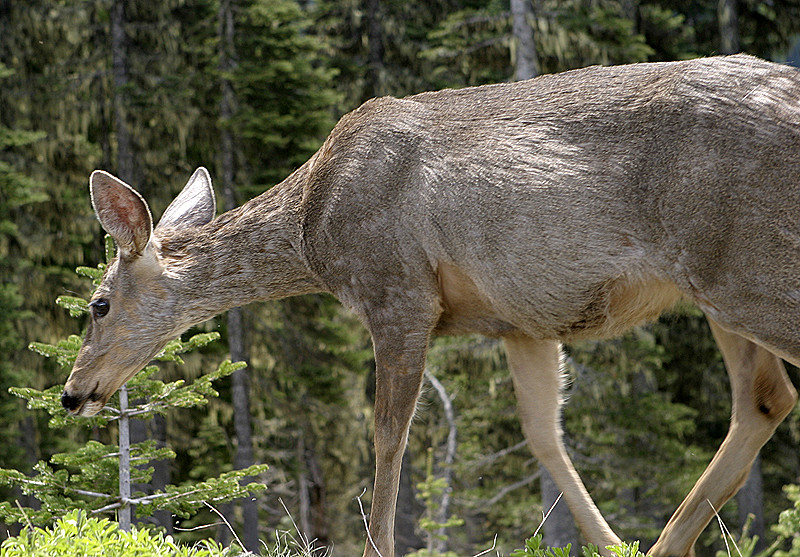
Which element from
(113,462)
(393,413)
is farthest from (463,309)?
(113,462)

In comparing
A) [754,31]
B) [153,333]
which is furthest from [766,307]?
[754,31]

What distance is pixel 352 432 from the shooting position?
70.7 ft

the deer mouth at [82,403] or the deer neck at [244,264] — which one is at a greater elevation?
the deer neck at [244,264]

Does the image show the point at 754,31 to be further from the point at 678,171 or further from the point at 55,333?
the point at 678,171

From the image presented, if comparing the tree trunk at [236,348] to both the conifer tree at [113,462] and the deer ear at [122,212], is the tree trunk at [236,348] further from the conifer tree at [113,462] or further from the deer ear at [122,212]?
the deer ear at [122,212]

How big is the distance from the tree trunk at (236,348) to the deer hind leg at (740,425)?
1271cm

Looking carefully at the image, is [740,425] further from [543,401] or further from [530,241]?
[530,241]

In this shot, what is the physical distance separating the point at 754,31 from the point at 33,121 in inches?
613

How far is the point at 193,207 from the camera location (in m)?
6.04

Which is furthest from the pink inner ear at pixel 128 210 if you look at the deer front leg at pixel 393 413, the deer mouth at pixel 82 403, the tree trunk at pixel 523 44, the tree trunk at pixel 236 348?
the tree trunk at pixel 236 348

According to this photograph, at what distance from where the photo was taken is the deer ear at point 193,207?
593cm

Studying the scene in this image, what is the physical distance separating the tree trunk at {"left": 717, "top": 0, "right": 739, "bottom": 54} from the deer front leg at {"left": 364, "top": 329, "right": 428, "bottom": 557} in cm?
1626

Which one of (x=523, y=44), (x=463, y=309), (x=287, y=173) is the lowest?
(x=287, y=173)

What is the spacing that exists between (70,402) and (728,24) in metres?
17.4
